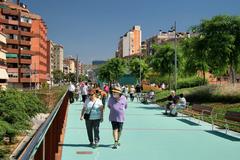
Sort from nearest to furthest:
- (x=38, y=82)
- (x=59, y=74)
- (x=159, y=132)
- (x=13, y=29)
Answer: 1. (x=159, y=132)
2. (x=13, y=29)
3. (x=38, y=82)
4. (x=59, y=74)

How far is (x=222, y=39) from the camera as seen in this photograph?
31.0 meters

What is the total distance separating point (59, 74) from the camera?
649 ft

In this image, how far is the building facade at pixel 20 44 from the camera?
108 metres

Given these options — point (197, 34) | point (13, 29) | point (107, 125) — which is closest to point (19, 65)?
point (13, 29)

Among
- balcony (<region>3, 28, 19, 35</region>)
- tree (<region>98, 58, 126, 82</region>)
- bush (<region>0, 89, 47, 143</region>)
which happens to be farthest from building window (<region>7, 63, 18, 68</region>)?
bush (<region>0, 89, 47, 143</region>)

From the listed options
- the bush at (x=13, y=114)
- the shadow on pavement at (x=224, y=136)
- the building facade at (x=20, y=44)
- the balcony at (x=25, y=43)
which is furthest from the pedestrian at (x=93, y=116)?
the balcony at (x=25, y=43)

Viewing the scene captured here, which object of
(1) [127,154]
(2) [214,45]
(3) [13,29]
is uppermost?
(3) [13,29]

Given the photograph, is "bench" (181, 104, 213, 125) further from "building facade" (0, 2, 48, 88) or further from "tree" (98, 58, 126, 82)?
"tree" (98, 58, 126, 82)

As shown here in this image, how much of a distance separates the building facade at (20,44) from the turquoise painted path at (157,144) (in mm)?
90765

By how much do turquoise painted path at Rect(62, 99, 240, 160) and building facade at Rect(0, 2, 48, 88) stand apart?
298 ft

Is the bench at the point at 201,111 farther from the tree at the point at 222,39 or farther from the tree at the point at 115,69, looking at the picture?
the tree at the point at 115,69

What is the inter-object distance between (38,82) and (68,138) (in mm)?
109631

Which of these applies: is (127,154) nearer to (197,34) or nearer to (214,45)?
(214,45)

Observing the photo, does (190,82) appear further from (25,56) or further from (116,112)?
(25,56)
